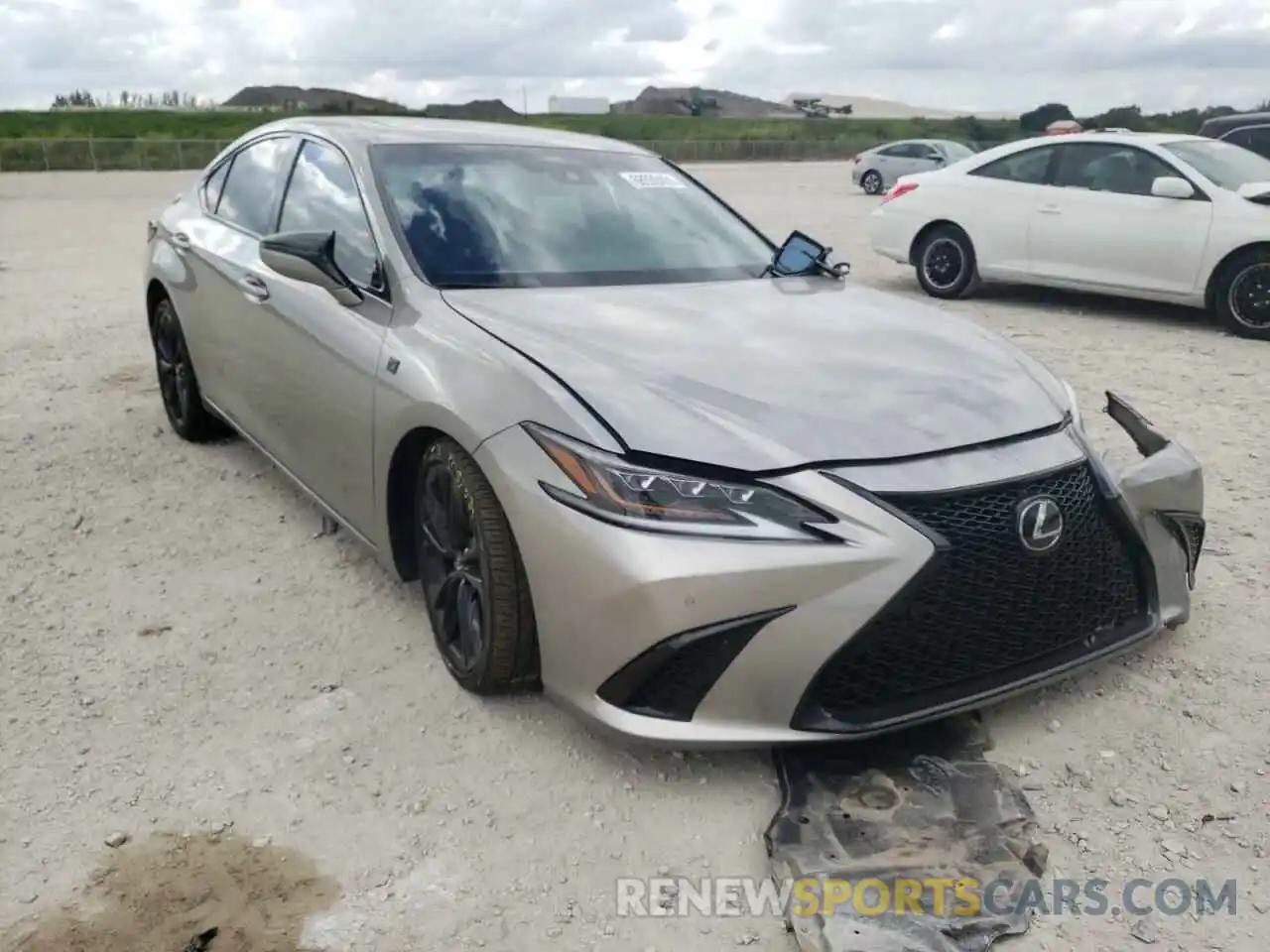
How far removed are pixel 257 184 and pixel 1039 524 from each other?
3.43 m

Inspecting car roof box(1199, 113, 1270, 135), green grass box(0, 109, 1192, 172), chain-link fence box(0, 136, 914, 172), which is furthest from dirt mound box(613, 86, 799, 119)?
car roof box(1199, 113, 1270, 135)

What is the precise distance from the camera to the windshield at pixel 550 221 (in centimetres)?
351

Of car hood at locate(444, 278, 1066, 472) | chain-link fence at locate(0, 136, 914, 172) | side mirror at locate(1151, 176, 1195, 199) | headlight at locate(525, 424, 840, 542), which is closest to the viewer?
headlight at locate(525, 424, 840, 542)

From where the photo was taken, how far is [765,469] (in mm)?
2521

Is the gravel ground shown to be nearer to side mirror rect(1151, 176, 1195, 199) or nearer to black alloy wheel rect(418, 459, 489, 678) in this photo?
black alloy wheel rect(418, 459, 489, 678)

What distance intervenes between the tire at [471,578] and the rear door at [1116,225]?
6.88 m

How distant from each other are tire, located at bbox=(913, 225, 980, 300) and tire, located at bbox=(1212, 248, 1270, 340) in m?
1.96

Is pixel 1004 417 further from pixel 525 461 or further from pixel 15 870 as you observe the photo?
pixel 15 870

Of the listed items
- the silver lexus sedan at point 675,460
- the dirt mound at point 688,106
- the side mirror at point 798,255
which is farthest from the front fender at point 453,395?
the dirt mound at point 688,106

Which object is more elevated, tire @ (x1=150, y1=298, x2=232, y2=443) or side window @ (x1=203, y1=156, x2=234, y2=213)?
side window @ (x1=203, y1=156, x2=234, y2=213)

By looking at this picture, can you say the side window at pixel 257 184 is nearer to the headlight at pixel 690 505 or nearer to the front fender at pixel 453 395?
the front fender at pixel 453 395

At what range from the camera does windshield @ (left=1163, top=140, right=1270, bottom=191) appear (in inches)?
327

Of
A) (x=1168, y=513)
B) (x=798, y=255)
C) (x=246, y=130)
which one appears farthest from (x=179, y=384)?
(x=246, y=130)

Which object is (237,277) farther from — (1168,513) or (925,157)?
(925,157)
